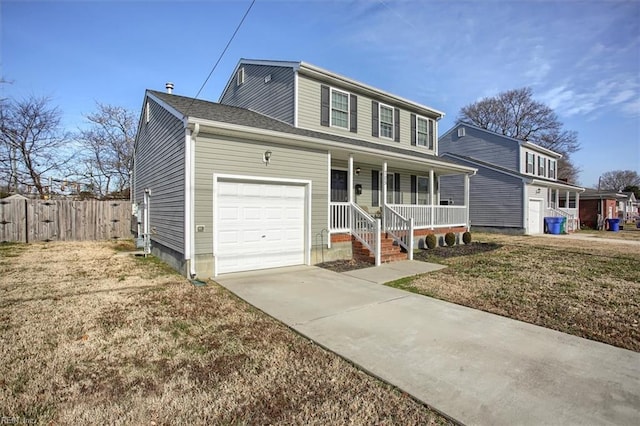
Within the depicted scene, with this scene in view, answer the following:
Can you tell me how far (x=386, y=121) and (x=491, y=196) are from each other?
1105 cm

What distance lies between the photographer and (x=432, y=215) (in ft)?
40.3

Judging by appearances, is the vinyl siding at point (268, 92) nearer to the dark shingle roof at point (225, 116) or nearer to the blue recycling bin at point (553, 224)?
the dark shingle roof at point (225, 116)

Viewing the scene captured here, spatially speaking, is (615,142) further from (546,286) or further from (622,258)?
(546,286)

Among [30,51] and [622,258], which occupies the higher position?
[30,51]

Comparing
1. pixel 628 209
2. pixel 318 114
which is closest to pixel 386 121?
pixel 318 114

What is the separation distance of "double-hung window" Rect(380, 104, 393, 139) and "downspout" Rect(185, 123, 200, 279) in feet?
27.7

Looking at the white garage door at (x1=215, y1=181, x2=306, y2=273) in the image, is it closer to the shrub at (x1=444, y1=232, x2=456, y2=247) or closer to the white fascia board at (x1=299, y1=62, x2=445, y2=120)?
the white fascia board at (x1=299, y1=62, x2=445, y2=120)

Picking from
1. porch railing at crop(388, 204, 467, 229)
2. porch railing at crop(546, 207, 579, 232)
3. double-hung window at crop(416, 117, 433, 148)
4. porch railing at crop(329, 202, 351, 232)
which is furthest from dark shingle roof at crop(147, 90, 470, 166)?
porch railing at crop(546, 207, 579, 232)

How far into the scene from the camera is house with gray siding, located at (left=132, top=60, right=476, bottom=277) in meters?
7.18

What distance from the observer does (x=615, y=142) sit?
22.9 meters

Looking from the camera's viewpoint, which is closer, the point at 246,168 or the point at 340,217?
the point at 246,168

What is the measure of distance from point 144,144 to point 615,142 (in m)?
30.1

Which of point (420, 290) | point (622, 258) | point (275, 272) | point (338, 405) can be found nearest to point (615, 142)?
point (622, 258)

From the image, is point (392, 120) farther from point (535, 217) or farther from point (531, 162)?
point (531, 162)
